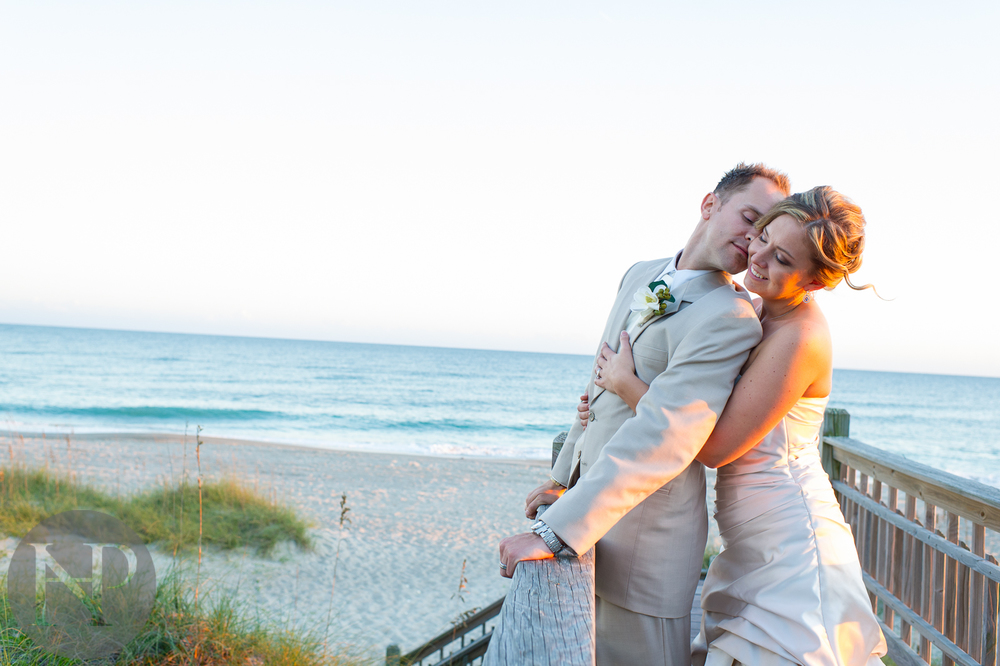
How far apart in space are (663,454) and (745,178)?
1065mm

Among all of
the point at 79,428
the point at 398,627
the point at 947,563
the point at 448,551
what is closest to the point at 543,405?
the point at 79,428

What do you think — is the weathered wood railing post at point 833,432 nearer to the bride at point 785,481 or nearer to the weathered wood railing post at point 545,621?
the bride at point 785,481

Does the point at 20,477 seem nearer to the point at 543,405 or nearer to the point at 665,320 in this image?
the point at 665,320

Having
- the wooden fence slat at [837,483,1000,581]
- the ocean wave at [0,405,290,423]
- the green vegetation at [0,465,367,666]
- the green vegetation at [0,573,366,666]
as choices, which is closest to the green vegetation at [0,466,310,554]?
the green vegetation at [0,465,367,666]

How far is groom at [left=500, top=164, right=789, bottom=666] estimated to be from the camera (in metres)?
A: 1.55

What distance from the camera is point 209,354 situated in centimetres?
5800

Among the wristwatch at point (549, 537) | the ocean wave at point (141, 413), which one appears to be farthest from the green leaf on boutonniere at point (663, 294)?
the ocean wave at point (141, 413)

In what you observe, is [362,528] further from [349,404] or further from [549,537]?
[349,404]

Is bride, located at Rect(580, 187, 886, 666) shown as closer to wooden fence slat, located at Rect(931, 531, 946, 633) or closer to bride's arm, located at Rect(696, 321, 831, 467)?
bride's arm, located at Rect(696, 321, 831, 467)

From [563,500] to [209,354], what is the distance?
205 ft

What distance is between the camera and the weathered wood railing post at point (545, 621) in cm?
111

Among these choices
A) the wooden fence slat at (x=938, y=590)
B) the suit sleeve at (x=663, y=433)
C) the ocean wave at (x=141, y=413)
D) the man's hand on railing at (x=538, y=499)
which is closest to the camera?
the suit sleeve at (x=663, y=433)

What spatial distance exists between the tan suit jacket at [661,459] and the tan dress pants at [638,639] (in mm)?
34

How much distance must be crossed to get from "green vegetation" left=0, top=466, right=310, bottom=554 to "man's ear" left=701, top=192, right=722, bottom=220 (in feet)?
21.8
